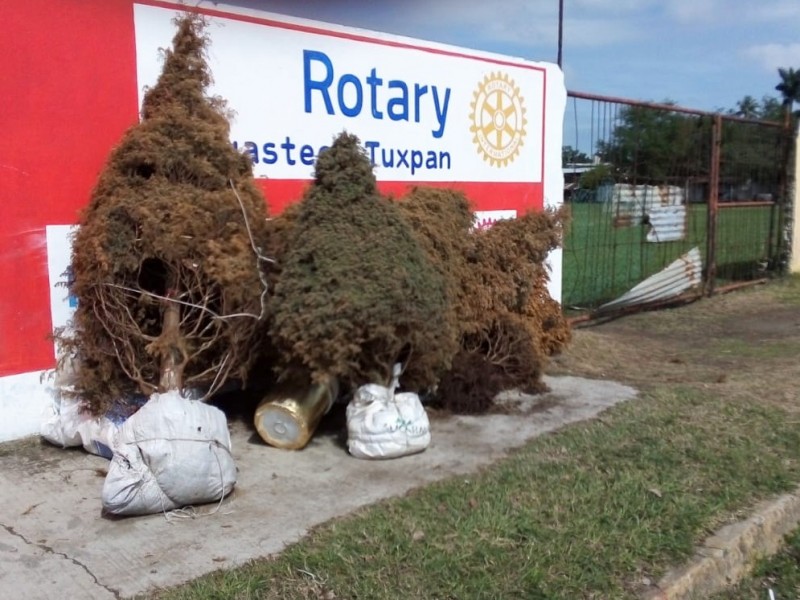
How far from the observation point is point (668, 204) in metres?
10.1

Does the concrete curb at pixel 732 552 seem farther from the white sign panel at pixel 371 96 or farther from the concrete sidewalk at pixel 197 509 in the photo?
the white sign panel at pixel 371 96

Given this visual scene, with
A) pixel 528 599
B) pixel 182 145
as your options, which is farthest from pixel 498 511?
pixel 182 145

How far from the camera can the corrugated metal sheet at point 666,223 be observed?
991 centimetres

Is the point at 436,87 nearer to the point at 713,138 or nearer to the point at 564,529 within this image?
the point at 564,529

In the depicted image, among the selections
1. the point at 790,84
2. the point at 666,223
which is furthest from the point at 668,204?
the point at 790,84

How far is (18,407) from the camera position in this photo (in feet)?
15.5

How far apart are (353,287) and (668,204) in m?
6.59

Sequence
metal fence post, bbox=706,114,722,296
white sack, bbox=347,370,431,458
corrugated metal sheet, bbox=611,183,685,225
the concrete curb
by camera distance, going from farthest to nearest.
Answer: metal fence post, bbox=706,114,722,296 < corrugated metal sheet, bbox=611,183,685,225 < white sack, bbox=347,370,431,458 < the concrete curb

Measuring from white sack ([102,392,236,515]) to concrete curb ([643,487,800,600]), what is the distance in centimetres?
197

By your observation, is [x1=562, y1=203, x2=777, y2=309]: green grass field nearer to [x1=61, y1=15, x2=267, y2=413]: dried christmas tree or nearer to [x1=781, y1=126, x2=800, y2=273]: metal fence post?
[x1=781, y1=126, x2=800, y2=273]: metal fence post

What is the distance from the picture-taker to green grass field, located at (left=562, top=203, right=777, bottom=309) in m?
9.06

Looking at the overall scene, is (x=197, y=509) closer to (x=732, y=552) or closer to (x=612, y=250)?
(x=732, y=552)

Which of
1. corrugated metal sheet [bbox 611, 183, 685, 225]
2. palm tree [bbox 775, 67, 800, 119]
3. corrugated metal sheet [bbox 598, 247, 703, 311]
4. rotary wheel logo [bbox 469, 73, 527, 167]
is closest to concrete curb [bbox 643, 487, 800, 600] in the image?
rotary wheel logo [bbox 469, 73, 527, 167]

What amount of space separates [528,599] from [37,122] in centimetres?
348
